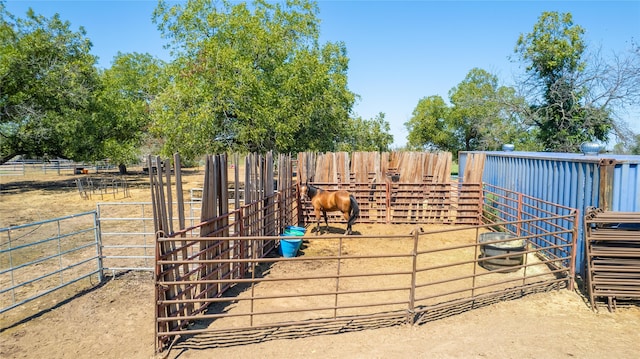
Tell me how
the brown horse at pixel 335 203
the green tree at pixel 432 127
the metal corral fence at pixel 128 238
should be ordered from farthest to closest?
the green tree at pixel 432 127
the brown horse at pixel 335 203
the metal corral fence at pixel 128 238

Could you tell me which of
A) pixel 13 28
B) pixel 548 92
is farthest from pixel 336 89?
pixel 13 28

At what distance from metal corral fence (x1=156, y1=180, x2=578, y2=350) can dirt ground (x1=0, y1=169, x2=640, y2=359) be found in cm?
24

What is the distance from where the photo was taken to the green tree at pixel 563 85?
17.8m

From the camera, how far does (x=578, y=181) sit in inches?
279

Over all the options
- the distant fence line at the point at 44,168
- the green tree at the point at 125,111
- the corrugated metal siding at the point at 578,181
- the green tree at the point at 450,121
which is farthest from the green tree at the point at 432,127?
the distant fence line at the point at 44,168

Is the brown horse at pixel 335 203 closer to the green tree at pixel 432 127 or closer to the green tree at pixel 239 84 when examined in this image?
the green tree at pixel 239 84

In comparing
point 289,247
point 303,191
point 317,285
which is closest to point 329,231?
point 303,191

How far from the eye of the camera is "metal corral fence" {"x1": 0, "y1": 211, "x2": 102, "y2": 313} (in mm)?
5860

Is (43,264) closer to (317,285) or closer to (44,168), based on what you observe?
(317,285)

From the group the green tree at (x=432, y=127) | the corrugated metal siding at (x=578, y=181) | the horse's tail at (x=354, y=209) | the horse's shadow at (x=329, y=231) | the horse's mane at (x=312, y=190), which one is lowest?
the horse's shadow at (x=329, y=231)

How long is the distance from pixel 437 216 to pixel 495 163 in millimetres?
2804

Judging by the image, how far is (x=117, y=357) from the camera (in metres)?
4.38

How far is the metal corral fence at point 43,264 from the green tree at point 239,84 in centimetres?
597

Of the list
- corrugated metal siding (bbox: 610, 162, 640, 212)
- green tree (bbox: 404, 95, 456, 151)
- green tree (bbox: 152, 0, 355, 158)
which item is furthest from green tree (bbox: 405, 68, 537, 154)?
corrugated metal siding (bbox: 610, 162, 640, 212)
